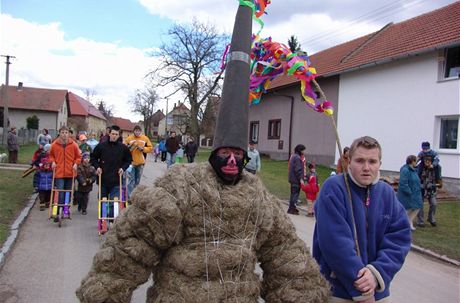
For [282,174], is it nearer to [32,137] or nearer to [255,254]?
[255,254]

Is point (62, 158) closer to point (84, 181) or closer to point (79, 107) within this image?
point (84, 181)

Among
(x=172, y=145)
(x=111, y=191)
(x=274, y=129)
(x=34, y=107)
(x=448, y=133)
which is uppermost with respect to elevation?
(x=34, y=107)

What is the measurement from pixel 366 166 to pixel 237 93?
0.98 meters

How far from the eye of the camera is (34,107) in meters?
59.9

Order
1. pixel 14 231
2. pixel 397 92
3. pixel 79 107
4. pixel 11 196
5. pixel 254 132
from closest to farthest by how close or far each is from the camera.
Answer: pixel 14 231
pixel 11 196
pixel 397 92
pixel 254 132
pixel 79 107

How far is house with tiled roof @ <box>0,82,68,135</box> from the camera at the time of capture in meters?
59.8

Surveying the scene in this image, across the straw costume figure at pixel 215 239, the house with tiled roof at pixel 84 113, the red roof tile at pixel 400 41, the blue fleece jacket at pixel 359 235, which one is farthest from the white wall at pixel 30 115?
the blue fleece jacket at pixel 359 235

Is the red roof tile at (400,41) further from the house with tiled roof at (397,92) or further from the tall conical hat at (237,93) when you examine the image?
the tall conical hat at (237,93)

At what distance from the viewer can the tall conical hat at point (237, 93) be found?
263 centimetres

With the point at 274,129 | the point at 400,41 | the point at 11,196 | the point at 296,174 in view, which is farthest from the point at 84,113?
the point at 296,174

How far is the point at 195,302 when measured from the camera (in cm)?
233

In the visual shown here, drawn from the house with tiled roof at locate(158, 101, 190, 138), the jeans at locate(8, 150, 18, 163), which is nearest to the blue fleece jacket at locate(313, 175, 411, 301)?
the jeans at locate(8, 150, 18, 163)

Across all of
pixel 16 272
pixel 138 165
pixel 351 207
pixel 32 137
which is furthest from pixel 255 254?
pixel 32 137

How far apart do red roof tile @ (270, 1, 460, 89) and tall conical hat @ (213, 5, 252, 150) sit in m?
15.5
